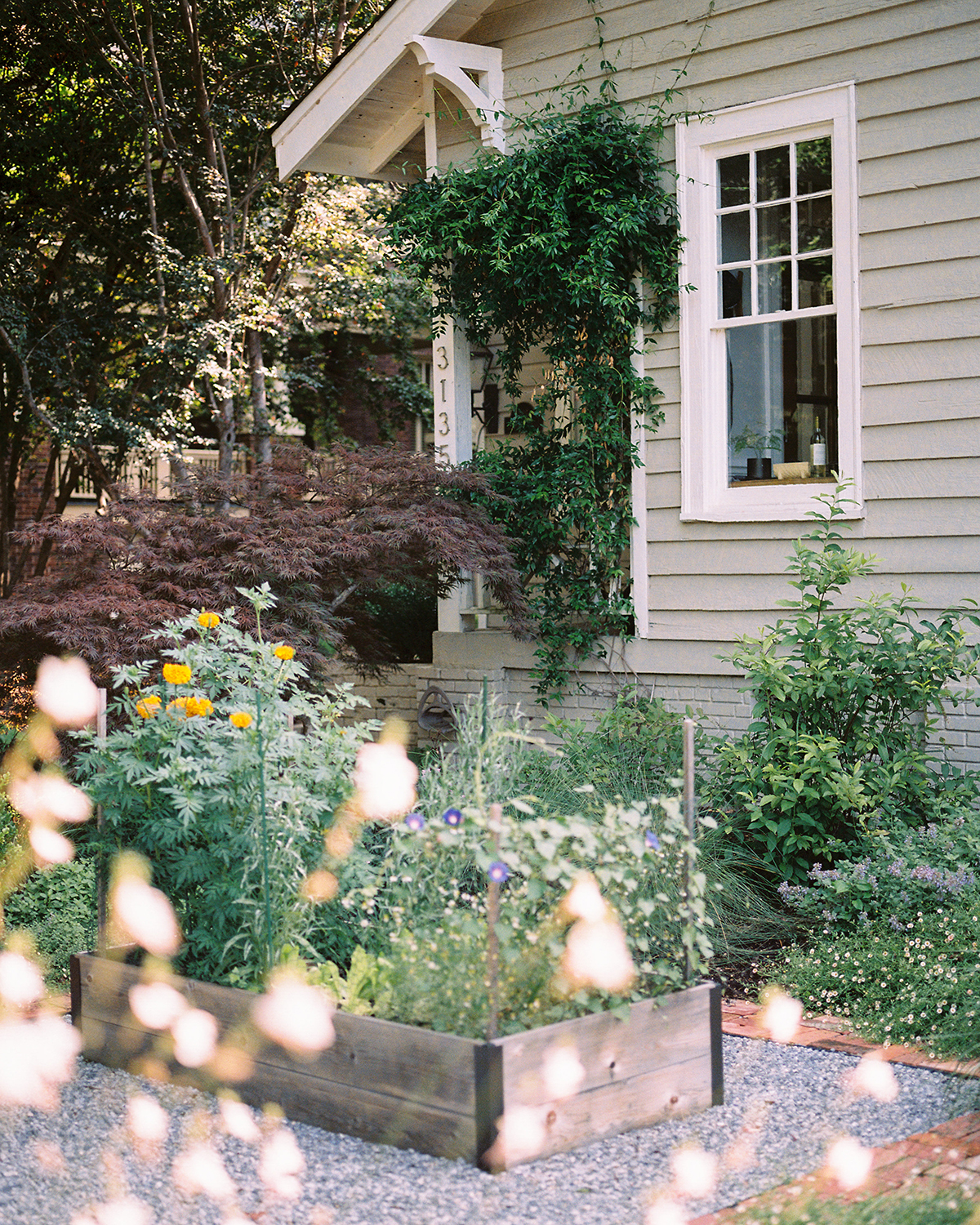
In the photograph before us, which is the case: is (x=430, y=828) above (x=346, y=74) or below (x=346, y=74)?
below

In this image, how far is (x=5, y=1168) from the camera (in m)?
3.18

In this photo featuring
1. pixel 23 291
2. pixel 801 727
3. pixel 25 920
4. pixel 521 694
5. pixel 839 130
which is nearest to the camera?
pixel 25 920

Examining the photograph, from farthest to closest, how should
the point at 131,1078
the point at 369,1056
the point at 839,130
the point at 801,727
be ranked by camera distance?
the point at 839,130, the point at 801,727, the point at 131,1078, the point at 369,1056

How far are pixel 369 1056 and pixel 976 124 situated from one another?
501cm

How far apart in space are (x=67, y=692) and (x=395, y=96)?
4.60m

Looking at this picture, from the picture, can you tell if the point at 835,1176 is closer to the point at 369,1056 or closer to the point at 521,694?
the point at 369,1056

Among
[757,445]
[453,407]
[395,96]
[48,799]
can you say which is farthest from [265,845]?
[395,96]

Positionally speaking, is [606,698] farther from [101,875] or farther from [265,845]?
[265,845]

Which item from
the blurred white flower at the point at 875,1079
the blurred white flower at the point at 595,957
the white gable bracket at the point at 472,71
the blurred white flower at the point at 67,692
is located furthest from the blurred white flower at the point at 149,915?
the white gable bracket at the point at 472,71

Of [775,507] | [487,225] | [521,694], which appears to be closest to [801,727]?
[775,507]

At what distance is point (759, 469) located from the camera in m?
6.61

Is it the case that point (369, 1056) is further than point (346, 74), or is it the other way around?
point (346, 74)

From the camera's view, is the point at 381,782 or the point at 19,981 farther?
the point at 19,981

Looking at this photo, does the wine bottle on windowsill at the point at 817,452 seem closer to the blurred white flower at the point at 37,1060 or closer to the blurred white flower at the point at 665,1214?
the blurred white flower at the point at 665,1214
